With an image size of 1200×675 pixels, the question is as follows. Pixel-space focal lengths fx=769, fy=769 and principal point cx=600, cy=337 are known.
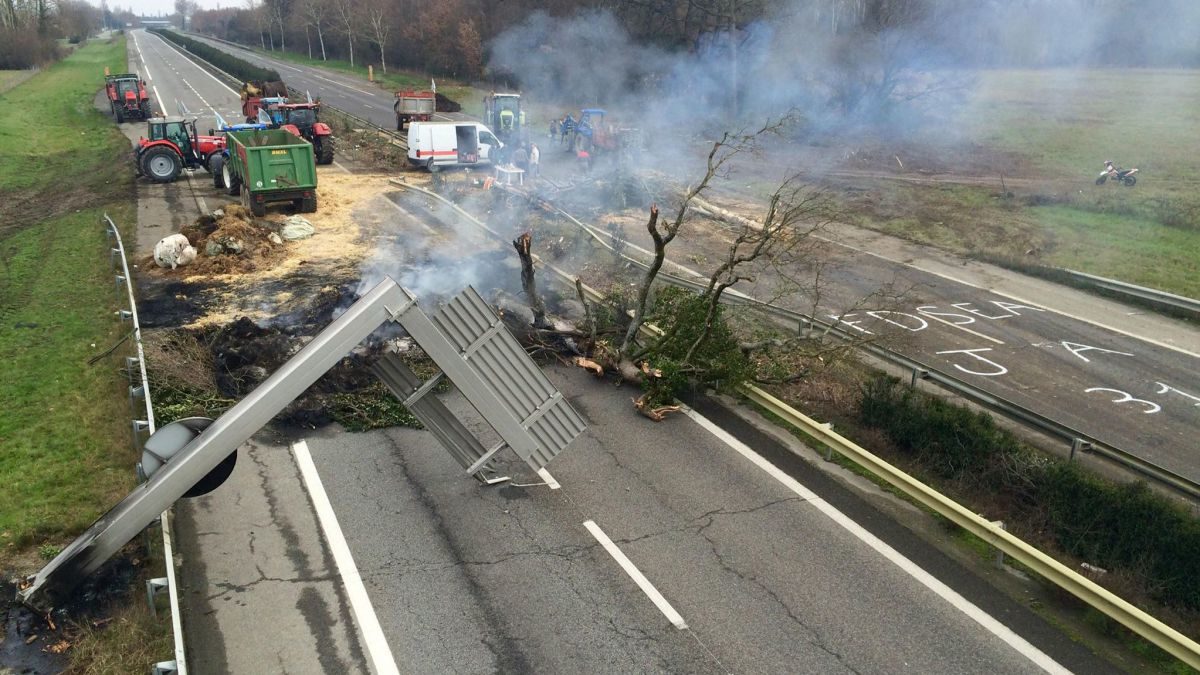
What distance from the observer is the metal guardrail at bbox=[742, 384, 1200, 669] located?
6227mm

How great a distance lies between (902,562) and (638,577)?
2.68 m

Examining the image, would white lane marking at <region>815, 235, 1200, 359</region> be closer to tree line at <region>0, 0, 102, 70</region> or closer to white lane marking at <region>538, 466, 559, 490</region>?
white lane marking at <region>538, 466, 559, 490</region>

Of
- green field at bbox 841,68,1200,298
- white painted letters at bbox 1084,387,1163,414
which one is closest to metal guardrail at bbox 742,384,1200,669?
white painted letters at bbox 1084,387,1163,414

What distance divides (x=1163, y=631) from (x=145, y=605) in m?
8.63

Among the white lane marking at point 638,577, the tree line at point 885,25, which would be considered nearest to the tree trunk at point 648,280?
the white lane marking at point 638,577

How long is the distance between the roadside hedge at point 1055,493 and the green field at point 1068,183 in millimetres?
10707

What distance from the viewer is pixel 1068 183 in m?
24.7

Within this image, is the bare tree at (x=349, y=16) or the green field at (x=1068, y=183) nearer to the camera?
the green field at (x=1068, y=183)

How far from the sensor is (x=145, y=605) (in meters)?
6.86

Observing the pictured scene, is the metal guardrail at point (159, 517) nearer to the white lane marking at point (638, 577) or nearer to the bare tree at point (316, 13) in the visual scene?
the white lane marking at point (638, 577)

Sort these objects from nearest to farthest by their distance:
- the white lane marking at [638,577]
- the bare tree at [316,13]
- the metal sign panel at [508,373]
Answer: the white lane marking at [638,577] < the metal sign panel at [508,373] < the bare tree at [316,13]

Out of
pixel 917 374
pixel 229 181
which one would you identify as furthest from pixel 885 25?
pixel 229 181

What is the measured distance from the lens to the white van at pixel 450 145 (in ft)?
86.1

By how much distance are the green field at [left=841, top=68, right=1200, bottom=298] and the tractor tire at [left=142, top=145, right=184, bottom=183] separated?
20977 mm
